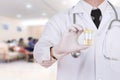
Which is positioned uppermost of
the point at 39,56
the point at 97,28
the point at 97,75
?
the point at 97,28

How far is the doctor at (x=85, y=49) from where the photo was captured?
0.88 m

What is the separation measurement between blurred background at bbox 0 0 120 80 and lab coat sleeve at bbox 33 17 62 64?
2123 millimetres

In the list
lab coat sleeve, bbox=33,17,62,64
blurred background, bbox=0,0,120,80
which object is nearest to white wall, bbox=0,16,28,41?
blurred background, bbox=0,0,120,80

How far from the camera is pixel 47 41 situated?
2.88 feet

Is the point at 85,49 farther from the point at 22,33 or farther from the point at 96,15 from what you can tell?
the point at 22,33

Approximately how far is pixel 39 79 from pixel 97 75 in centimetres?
349

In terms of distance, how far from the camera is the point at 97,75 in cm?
90

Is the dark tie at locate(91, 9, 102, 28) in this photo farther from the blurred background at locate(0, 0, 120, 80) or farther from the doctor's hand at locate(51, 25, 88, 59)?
the blurred background at locate(0, 0, 120, 80)

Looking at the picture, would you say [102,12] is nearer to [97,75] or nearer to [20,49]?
[97,75]

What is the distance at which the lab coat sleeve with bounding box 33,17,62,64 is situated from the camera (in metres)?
0.84

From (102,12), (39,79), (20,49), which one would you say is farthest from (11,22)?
(102,12)

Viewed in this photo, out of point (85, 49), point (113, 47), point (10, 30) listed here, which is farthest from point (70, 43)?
point (10, 30)

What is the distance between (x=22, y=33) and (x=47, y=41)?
37.4 feet

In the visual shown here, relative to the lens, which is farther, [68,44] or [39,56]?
[39,56]
